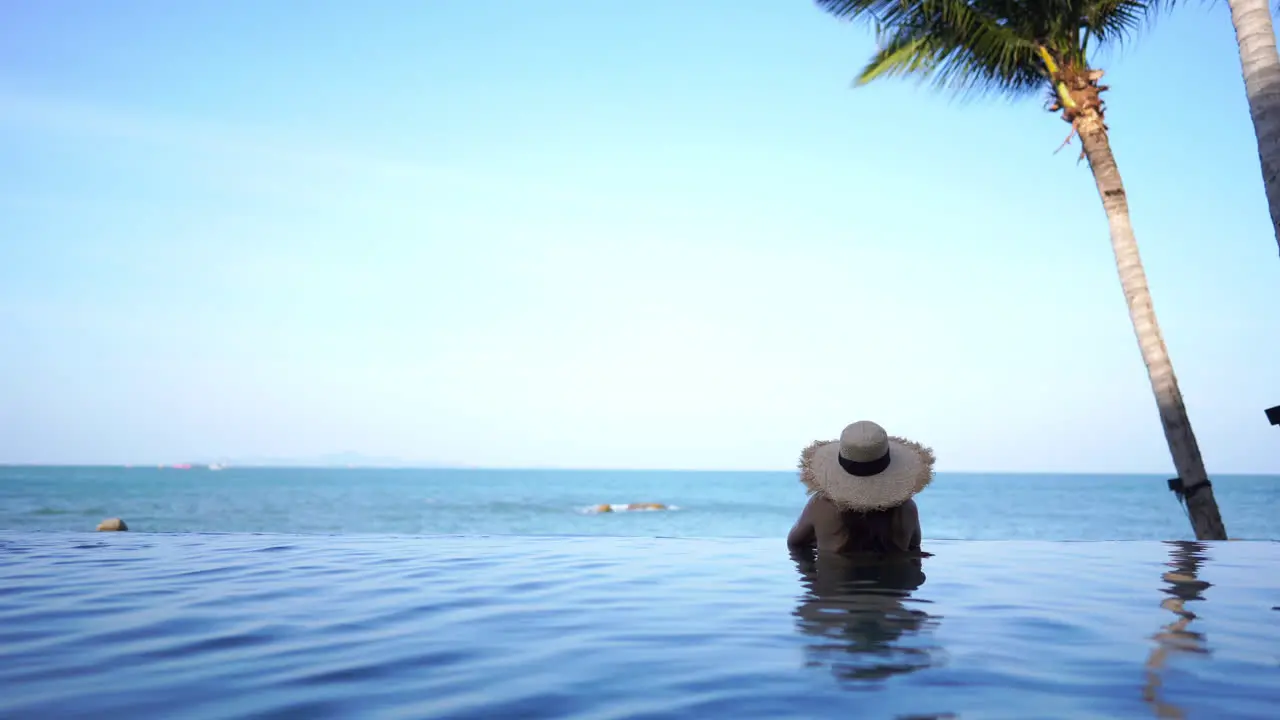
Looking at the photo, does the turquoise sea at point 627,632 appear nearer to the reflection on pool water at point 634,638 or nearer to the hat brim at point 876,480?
the reflection on pool water at point 634,638

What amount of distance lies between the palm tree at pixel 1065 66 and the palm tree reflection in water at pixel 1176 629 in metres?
3.17

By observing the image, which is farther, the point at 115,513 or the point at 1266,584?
the point at 115,513

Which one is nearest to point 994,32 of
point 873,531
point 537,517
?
point 873,531

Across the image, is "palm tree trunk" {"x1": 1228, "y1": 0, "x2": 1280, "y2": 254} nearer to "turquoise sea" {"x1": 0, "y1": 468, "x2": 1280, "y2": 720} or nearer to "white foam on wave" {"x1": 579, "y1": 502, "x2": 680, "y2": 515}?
"turquoise sea" {"x1": 0, "y1": 468, "x2": 1280, "y2": 720}

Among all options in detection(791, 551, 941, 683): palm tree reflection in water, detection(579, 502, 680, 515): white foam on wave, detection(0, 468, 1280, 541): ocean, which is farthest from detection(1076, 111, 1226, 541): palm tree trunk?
detection(579, 502, 680, 515): white foam on wave

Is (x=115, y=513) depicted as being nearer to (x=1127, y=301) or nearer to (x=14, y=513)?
(x=14, y=513)

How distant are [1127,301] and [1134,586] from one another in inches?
254


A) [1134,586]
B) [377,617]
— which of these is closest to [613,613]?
[377,617]

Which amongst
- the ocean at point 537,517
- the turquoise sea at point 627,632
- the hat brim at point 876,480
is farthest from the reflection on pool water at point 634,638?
the ocean at point 537,517

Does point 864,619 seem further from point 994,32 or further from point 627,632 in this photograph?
point 994,32

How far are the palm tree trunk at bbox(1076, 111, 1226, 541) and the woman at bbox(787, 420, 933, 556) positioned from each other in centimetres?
585

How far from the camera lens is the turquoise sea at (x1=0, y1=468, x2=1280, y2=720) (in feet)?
9.91

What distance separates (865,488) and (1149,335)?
282 inches

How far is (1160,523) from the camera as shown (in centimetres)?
5341
